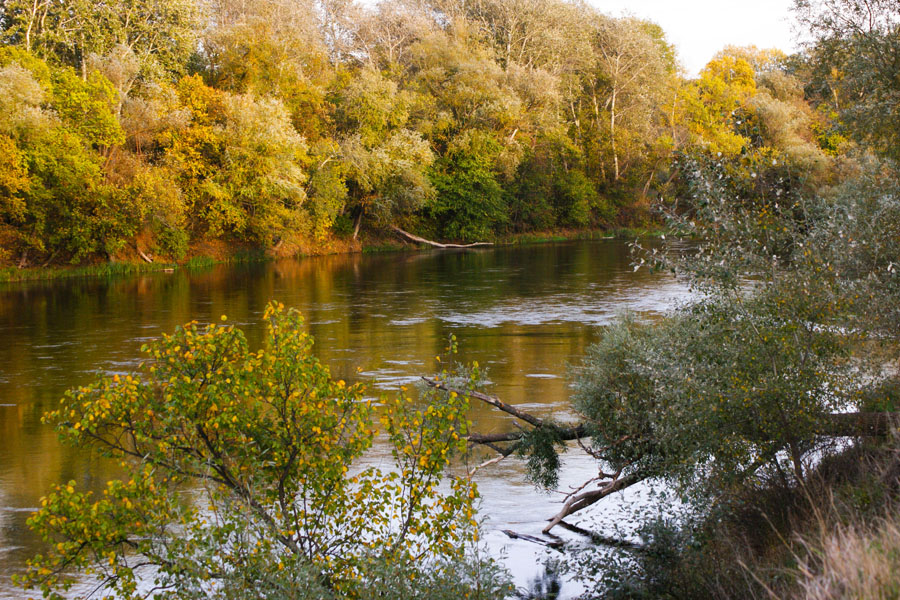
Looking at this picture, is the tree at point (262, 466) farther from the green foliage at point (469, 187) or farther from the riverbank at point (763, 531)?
the green foliage at point (469, 187)

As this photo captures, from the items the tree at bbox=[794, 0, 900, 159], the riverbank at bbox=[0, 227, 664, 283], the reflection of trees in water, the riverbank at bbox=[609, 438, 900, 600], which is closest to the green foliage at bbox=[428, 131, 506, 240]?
the riverbank at bbox=[0, 227, 664, 283]

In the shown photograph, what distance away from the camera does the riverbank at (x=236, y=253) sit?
131 ft

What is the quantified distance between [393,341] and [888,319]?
1534 cm

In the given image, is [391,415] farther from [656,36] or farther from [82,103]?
[656,36]

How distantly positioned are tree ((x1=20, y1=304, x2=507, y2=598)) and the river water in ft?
6.17

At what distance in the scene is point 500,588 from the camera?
6.50 meters

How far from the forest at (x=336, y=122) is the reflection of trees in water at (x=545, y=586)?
39.2ft

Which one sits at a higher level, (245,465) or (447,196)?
(447,196)

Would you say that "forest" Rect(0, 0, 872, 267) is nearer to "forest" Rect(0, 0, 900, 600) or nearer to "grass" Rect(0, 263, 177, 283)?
"grass" Rect(0, 263, 177, 283)

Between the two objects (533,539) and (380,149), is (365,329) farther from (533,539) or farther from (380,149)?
(380,149)

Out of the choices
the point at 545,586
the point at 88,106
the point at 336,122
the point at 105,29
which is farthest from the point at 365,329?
the point at 336,122

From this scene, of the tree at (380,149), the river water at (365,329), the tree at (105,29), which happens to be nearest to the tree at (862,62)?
the river water at (365,329)

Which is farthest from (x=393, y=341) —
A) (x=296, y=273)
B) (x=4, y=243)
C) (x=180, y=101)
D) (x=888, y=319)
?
(x=180, y=101)

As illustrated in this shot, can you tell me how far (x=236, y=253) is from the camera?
50844mm
